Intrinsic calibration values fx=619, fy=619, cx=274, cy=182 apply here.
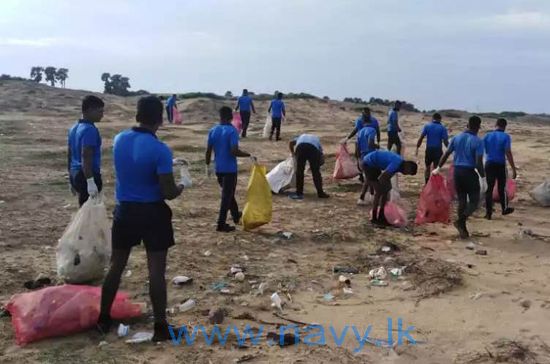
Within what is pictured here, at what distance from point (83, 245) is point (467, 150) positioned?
4599 millimetres

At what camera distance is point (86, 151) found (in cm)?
542

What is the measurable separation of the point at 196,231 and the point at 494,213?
4552mm

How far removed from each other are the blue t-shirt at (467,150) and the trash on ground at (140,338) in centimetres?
461

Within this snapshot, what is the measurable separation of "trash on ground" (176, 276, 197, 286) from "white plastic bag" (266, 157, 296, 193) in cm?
479

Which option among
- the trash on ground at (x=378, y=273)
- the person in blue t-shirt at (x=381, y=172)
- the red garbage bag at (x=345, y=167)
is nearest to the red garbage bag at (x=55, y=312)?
the trash on ground at (x=378, y=273)

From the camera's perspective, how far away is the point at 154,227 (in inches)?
162

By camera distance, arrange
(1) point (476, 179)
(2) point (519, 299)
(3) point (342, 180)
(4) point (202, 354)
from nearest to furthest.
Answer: (4) point (202, 354)
(2) point (519, 299)
(1) point (476, 179)
(3) point (342, 180)

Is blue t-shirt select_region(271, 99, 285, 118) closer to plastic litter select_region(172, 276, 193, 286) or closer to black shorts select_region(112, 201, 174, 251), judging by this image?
plastic litter select_region(172, 276, 193, 286)

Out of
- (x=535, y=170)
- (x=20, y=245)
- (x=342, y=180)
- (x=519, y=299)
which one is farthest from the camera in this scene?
(x=535, y=170)

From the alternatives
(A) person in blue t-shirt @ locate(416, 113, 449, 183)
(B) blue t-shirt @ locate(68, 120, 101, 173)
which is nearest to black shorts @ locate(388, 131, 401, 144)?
(A) person in blue t-shirt @ locate(416, 113, 449, 183)

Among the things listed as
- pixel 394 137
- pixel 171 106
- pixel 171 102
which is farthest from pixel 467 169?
pixel 171 106

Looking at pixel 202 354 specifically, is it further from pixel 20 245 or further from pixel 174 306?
pixel 20 245

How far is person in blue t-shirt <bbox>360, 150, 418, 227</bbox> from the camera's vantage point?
25.3 feet

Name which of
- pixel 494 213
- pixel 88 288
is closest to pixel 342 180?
pixel 494 213
